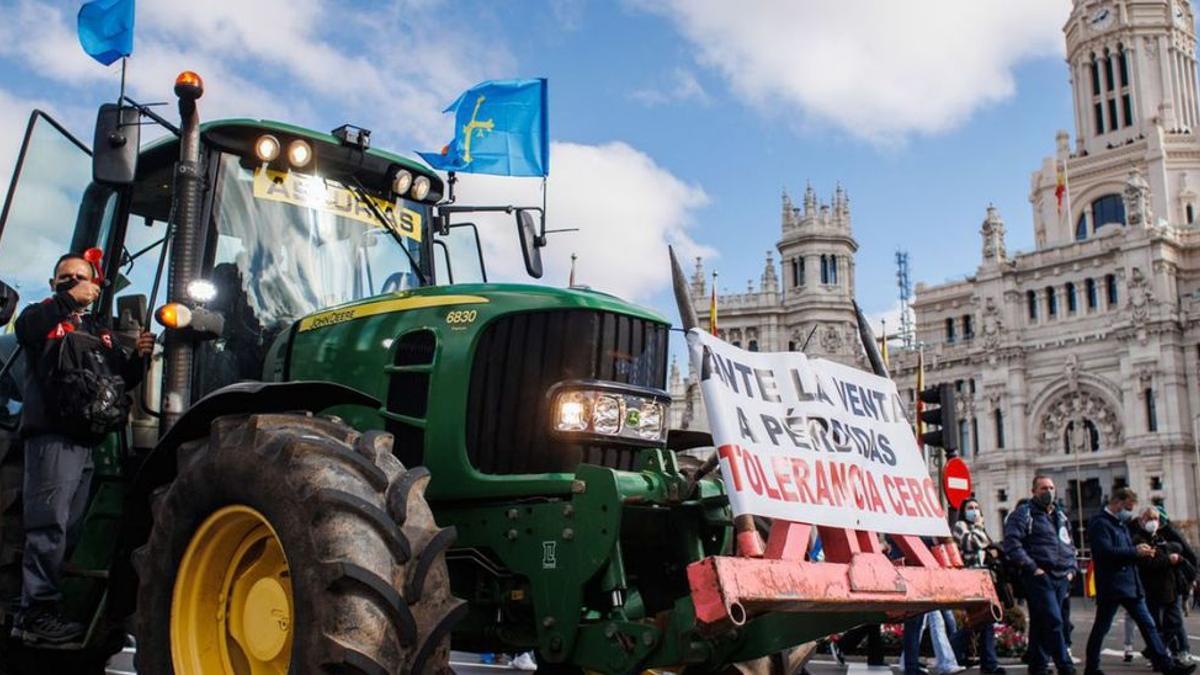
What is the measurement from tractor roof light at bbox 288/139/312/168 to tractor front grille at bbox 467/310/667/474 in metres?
1.84

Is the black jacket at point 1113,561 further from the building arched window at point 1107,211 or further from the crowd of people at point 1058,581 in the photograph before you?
the building arched window at point 1107,211

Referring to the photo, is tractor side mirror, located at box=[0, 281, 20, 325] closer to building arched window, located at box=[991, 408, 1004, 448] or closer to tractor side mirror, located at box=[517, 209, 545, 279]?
tractor side mirror, located at box=[517, 209, 545, 279]

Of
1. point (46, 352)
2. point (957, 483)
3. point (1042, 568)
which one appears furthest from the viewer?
point (957, 483)

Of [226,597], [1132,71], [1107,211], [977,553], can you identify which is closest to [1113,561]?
[977,553]

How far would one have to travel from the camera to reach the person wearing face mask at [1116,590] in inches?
467

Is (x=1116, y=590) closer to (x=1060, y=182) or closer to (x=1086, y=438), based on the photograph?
(x=1086, y=438)

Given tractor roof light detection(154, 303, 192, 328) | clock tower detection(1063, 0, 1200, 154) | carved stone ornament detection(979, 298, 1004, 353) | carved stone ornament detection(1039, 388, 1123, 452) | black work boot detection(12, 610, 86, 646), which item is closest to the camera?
black work boot detection(12, 610, 86, 646)

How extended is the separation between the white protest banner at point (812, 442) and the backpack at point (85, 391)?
3.04 metres

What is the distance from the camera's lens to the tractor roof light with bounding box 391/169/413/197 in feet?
22.3

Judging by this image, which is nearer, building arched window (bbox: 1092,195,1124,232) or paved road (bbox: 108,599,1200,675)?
paved road (bbox: 108,599,1200,675)

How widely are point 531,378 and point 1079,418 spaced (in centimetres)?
Answer: 7201

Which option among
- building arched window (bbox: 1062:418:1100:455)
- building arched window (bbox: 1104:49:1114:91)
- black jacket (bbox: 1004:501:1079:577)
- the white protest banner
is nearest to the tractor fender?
the white protest banner

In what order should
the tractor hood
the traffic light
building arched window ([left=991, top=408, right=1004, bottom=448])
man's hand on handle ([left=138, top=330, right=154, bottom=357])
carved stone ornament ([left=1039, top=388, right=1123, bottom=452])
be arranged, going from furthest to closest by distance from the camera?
building arched window ([left=991, top=408, right=1004, bottom=448])
carved stone ornament ([left=1039, top=388, right=1123, bottom=452])
the traffic light
man's hand on handle ([left=138, top=330, right=154, bottom=357])
the tractor hood

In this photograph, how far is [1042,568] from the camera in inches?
456
